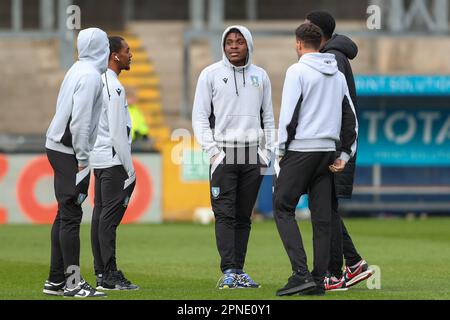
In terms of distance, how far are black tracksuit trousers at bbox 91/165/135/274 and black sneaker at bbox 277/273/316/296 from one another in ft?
5.70

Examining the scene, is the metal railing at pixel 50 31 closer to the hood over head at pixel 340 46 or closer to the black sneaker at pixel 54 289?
the hood over head at pixel 340 46

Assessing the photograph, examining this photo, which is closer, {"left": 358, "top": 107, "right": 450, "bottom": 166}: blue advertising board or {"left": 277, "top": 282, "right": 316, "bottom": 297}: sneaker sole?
{"left": 277, "top": 282, "right": 316, "bottom": 297}: sneaker sole

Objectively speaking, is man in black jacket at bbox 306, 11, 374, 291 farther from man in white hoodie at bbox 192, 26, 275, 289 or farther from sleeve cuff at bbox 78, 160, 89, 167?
sleeve cuff at bbox 78, 160, 89, 167

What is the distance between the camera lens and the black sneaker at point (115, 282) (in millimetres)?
10578

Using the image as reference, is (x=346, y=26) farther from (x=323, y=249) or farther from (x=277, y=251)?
(x=323, y=249)

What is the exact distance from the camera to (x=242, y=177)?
424 inches

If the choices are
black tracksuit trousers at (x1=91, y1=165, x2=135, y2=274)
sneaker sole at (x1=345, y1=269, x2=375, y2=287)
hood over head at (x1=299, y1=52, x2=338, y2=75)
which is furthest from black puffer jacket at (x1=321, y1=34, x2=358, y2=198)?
black tracksuit trousers at (x1=91, y1=165, x2=135, y2=274)

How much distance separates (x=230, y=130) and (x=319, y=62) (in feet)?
3.82

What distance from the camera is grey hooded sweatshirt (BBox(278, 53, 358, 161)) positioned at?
9.77 m

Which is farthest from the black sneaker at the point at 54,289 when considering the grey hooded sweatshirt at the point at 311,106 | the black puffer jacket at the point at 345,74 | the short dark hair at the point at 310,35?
the short dark hair at the point at 310,35

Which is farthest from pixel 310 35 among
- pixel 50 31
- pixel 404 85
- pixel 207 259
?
pixel 50 31

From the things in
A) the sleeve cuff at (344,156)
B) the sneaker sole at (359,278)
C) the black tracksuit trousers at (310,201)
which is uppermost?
the sleeve cuff at (344,156)

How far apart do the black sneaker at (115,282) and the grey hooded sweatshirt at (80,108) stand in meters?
1.30

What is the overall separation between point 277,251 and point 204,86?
16.2 ft
